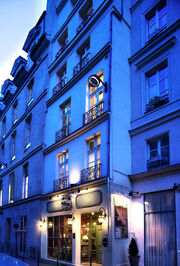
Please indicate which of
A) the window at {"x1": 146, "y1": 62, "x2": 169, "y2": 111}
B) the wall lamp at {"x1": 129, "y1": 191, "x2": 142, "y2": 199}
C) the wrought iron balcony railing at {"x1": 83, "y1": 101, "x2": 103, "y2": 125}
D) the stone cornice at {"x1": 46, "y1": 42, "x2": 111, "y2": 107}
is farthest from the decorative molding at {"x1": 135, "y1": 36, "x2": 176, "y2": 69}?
the wall lamp at {"x1": 129, "y1": 191, "x2": 142, "y2": 199}

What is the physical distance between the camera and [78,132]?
1725 centimetres

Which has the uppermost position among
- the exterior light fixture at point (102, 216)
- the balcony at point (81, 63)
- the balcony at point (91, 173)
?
the balcony at point (81, 63)

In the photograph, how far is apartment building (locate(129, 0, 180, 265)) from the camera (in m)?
13.3

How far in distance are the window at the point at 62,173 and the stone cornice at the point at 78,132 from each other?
26.8 inches

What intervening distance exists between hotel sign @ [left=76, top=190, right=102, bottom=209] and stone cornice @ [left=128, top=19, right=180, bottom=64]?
7213 millimetres

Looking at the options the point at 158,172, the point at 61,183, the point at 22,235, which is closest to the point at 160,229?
the point at 158,172

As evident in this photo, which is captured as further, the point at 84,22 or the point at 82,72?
the point at 84,22

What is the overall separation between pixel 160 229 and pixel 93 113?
6649mm

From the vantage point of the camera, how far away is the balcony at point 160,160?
45.8 feet

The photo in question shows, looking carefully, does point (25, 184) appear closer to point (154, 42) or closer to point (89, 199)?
point (89, 199)

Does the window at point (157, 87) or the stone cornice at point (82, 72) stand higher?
the stone cornice at point (82, 72)

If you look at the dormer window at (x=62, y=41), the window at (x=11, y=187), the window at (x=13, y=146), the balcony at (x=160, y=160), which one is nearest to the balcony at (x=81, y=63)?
the dormer window at (x=62, y=41)

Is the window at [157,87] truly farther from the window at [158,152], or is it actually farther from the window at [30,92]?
the window at [30,92]

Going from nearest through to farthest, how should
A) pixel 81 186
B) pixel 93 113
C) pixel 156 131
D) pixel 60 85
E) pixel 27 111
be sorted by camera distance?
pixel 156 131, pixel 81 186, pixel 93 113, pixel 60 85, pixel 27 111
